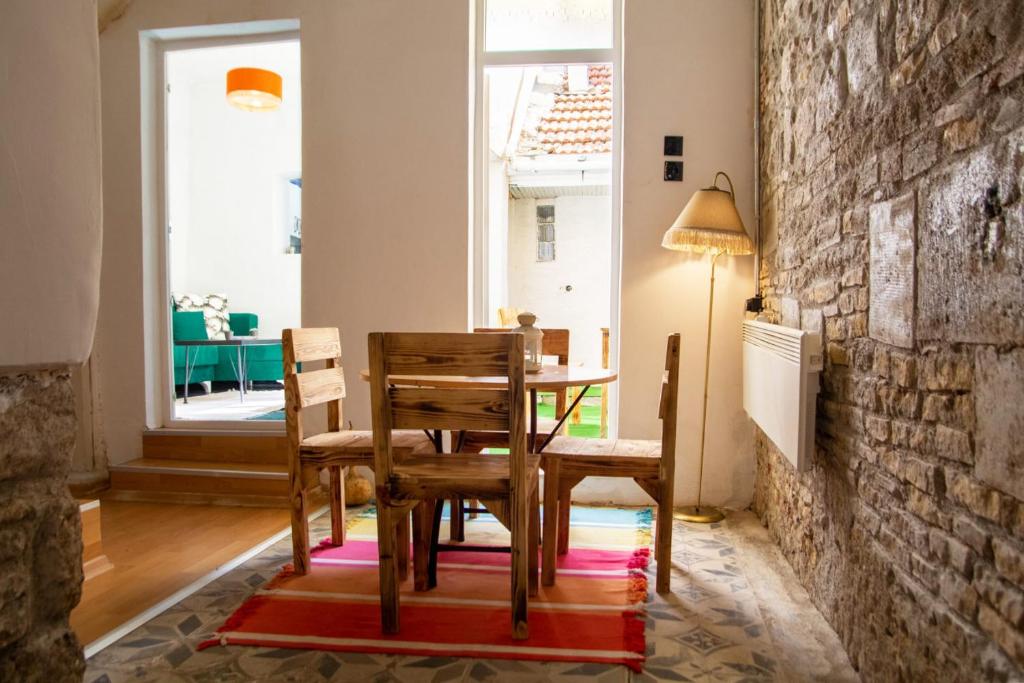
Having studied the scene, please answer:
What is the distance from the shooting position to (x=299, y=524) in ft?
8.68

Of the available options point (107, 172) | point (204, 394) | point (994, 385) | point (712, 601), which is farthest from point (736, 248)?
point (204, 394)

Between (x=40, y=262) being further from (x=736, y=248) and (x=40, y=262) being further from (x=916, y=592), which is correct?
(x=736, y=248)

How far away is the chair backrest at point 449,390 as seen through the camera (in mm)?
1990

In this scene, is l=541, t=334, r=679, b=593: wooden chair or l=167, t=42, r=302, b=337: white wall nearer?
l=541, t=334, r=679, b=593: wooden chair

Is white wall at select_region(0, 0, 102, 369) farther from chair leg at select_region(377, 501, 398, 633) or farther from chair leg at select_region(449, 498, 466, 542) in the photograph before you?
chair leg at select_region(449, 498, 466, 542)

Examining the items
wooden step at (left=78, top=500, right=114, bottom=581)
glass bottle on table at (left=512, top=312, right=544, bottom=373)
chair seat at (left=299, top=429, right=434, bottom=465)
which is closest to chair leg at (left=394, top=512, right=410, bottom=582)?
chair seat at (left=299, top=429, right=434, bottom=465)

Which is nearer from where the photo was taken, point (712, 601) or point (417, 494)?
point (417, 494)

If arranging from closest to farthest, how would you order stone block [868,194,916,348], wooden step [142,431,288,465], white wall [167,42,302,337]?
stone block [868,194,916,348] < wooden step [142,431,288,465] < white wall [167,42,302,337]

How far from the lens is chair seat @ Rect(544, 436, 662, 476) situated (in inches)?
100.0

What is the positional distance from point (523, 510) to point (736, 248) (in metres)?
1.84

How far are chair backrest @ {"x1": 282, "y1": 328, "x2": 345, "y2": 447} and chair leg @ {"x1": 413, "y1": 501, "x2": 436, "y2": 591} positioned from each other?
1.82ft

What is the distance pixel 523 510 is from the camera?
209cm

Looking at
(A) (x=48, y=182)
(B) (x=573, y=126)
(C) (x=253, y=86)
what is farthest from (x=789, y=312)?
(B) (x=573, y=126)

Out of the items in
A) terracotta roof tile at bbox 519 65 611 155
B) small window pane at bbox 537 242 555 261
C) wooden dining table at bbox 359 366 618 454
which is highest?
terracotta roof tile at bbox 519 65 611 155
